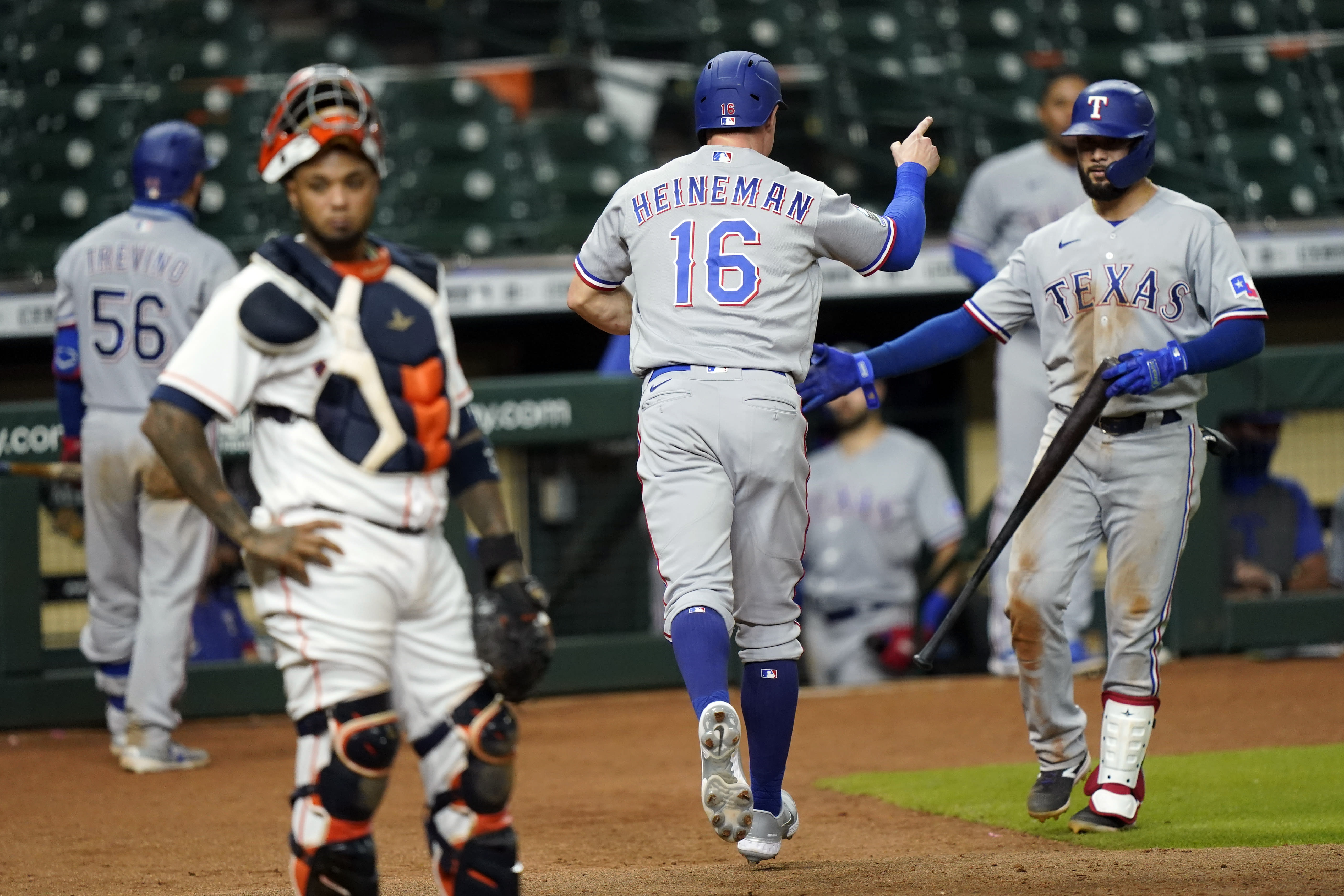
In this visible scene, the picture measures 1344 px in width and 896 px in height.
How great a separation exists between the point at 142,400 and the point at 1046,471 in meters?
3.37

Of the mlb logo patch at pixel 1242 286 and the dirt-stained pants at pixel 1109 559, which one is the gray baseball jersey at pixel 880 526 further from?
the mlb logo patch at pixel 1242 286

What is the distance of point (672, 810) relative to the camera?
522 centimetres

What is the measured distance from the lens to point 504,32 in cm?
1190

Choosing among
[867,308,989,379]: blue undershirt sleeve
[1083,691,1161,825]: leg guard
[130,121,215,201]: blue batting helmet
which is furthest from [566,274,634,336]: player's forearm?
[130,121,215,201]: blue batting helmet

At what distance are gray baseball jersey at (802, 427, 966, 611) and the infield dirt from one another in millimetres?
481

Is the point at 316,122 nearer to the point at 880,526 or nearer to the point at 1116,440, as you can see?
the point at 1116,440

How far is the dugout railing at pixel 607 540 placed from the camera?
301 inches

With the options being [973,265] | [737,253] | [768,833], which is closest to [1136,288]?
[737,253]

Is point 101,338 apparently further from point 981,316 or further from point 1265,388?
point 1265,388

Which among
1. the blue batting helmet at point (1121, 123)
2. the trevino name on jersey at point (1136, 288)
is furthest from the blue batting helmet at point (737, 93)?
the trevino name on jersey at point (1136, 288)

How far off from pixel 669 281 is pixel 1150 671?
1707 mm

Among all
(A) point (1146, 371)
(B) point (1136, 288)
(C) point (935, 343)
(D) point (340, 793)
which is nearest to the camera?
(D) point (340, 793)

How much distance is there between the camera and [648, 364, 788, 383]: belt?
390 cm

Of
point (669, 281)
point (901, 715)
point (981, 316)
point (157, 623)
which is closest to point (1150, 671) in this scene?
point (981, 316)
